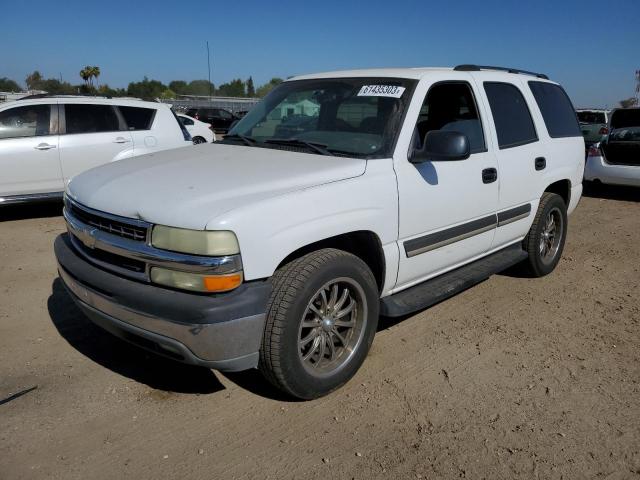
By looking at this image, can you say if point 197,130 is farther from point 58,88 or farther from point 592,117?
point 58,88

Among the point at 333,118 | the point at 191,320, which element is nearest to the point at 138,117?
the point at 333,118

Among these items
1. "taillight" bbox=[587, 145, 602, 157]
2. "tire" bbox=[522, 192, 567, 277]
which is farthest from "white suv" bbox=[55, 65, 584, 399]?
"taillight" bbox=[587, 145, 602, 157]

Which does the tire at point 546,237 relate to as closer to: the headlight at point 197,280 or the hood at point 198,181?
the hood at point 198,181

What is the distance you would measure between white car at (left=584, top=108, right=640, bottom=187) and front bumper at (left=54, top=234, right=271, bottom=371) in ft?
28.8

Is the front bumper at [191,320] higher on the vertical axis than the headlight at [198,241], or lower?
lower

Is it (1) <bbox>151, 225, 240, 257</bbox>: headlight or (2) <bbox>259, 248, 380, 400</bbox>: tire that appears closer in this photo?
(1) <bbox>151, 225, 240, 257</bbox>: headlight

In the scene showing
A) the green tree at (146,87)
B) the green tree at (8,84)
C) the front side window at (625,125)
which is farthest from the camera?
the green tree at (146,87)

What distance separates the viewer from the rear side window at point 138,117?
8039 millimetres

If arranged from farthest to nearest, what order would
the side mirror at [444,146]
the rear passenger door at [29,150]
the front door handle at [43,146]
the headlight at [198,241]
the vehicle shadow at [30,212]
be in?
the vehicle shadow at [30,212] < the front door handle at [43,146] < the rear passenger door at [29,150] < the side mirror at [444,146] < the headlight at [198,241]

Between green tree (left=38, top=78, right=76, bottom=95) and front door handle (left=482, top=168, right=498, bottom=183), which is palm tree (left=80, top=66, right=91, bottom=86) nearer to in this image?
green tree (left=38, top=78, right=76, bottom=95)

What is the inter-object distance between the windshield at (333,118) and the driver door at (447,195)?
0.57 ft

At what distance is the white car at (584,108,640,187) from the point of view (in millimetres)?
9195

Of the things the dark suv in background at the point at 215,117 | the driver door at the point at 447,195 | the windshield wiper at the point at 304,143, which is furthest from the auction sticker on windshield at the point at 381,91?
the dark suv in background at the point at 215,117

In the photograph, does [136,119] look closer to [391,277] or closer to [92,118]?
[92,118]
